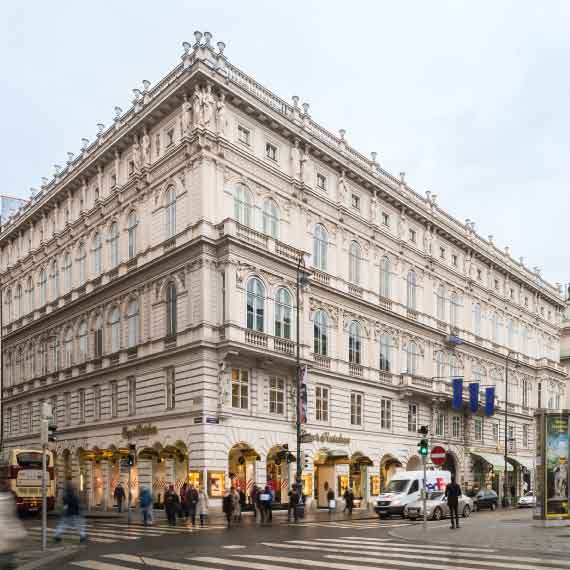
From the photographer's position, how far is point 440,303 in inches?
2486

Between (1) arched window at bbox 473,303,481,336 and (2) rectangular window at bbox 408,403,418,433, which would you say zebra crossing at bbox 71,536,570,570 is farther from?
(1) arched window at bbox 473,303,481,336

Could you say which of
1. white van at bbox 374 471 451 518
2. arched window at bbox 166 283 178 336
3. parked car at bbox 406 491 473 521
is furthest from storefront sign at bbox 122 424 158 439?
parked car at bbox 406 491 473 521

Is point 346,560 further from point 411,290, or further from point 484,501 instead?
point 411,290

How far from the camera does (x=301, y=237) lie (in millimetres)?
47812

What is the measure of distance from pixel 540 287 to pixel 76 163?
5033cm

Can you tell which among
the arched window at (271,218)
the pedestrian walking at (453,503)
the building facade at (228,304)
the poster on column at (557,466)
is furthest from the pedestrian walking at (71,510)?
the arched window at (271,218)

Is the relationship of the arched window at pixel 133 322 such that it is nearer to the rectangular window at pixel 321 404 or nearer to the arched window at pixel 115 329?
the arched window at pixel 115 329

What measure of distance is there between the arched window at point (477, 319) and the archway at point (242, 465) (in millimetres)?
31509

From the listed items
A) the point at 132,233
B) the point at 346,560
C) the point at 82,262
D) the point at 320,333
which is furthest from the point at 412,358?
the point at 346,560

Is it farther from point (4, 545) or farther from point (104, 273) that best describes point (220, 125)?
point (4, 545)

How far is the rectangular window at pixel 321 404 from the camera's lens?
4753 centimetres

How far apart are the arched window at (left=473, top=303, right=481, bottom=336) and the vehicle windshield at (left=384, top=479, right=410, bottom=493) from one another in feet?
99.7

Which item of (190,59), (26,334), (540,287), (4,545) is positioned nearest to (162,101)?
(190,59)

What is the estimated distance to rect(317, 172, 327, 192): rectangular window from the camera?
5034 centimetres
